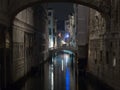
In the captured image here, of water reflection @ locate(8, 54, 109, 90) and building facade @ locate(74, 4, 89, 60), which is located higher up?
building facade @ locate(74, 4, 89, 60)

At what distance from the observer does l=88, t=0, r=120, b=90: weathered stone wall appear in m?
24.7

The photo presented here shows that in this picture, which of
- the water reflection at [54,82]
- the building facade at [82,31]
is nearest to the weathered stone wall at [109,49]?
the water reflection at [54,82]

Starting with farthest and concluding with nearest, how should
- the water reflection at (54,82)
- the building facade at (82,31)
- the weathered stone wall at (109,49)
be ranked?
1. the building facade at (82,31)
2. the water reflection at (54,82)
3. the weathered stone wall at (109,49)

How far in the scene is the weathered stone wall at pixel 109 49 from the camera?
2468 centimetres

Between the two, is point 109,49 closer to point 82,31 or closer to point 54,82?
point 54,82

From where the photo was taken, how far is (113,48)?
26062 millimetres

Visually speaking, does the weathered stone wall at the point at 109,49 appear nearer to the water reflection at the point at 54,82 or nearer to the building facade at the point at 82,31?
the water reflection at the point at 54,82

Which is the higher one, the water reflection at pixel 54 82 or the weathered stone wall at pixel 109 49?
the weathered stone wall at pixel 109 49

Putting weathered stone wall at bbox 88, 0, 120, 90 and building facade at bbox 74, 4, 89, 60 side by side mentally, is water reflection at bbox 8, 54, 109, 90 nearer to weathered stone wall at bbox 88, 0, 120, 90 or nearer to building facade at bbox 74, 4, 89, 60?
weathered stone wall at bbox 88, 0, 120, 90

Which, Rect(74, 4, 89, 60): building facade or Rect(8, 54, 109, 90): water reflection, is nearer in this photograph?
Rect(8, 54, 109, 90): water reflection

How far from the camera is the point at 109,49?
2769 centimetres

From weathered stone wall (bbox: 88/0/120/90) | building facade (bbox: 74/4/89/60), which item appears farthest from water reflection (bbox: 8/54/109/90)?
building facade (bbox: 74/4/89/60)

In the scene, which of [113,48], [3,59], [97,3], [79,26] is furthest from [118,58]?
[79,26]

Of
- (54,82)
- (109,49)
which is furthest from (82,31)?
(109,49)
